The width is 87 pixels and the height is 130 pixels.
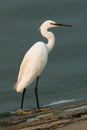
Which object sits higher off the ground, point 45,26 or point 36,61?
point 45,26

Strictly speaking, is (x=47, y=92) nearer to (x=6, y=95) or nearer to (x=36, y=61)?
(x=6, y=95)

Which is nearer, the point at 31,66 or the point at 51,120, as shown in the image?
the point at 51,120

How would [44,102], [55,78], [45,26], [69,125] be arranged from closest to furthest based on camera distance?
[69,125]
[45,26]
[44,102]
[55,78]

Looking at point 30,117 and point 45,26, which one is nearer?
point 30,117

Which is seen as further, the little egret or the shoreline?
the little egret

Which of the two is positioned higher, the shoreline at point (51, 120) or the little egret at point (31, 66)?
the little egret at point (31, 66)

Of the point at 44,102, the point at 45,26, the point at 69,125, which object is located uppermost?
the point at 45,26

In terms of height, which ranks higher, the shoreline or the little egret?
the little egret

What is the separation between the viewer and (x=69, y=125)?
5.95 meters

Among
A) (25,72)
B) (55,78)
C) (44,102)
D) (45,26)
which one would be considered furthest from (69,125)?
(55,78)

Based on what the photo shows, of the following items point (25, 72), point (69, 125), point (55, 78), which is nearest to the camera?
point (69, 125)

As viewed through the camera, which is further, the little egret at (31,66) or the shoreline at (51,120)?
the little egret at (31,66)

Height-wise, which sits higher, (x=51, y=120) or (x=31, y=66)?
(x=31, y=66)

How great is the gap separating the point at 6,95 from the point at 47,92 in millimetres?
724
